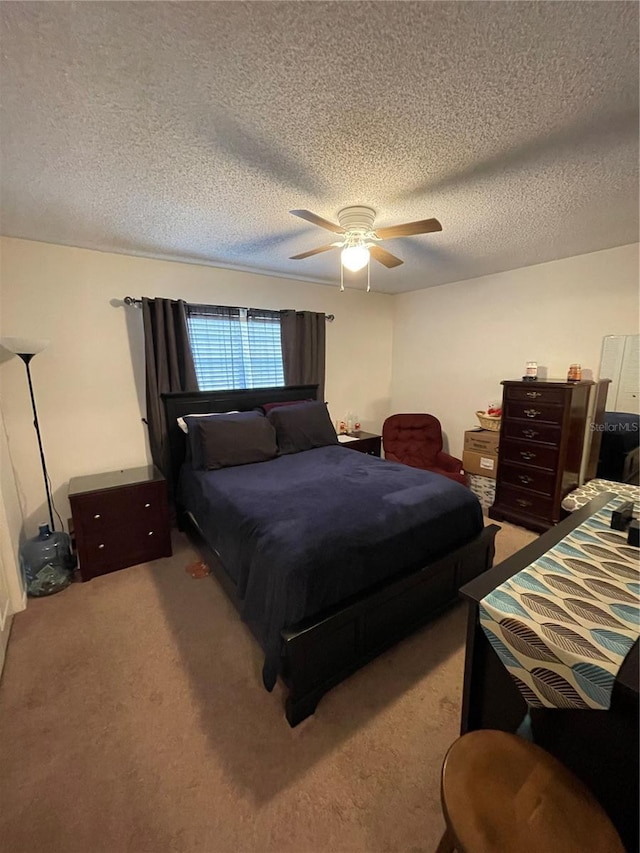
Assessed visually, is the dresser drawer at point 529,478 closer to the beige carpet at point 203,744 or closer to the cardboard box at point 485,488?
the cardboard box at point 485,488

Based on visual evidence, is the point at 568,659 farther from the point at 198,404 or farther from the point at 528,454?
the point at 198,404

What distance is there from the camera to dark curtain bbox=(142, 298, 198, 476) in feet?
9.68

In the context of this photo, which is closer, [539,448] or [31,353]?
[31,353]

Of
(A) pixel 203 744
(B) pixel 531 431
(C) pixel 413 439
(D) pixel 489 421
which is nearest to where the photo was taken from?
(A) pixel 203 744

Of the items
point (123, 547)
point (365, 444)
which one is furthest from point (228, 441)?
point (365, 444)

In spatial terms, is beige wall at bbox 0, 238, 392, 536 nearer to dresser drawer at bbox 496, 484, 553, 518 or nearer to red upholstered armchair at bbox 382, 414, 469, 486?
red upholstered armchair at bbox 382, 414, 469, 486

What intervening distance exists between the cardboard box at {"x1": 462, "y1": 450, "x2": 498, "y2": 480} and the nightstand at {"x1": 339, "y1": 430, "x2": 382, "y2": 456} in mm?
945

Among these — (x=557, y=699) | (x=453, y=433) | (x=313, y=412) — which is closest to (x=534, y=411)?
(x=453, y=433)

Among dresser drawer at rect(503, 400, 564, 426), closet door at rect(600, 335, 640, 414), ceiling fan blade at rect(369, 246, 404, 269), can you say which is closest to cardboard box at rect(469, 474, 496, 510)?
dresser drawer at rect(503, 400, 564, 426)

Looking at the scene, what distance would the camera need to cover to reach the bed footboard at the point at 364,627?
1498 mm

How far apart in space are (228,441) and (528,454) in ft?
8.52

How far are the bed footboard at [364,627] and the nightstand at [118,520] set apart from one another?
5.38 ft

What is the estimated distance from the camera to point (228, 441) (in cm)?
281

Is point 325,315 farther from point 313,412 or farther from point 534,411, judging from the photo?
point 534,411
